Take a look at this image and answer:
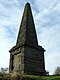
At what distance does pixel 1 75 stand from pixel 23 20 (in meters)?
11.0

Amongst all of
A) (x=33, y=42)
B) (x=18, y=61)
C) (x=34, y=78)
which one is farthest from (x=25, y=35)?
(x=34, y=78)

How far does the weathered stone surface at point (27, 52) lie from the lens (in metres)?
19.4

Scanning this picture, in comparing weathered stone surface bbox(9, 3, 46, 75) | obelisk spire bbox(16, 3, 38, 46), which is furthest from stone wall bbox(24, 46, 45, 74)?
obelisk spire bbox(16, 3, 38, 46)

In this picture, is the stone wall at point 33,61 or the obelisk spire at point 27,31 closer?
the stone wall at point 33,61

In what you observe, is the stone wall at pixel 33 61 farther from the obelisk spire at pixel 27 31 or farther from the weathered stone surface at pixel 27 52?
the obelisk spire at pixel 27 31

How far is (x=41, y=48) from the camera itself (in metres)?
21.3

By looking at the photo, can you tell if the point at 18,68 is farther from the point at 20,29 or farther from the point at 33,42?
the point at 20,29

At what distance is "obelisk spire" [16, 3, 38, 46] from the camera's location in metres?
20.9

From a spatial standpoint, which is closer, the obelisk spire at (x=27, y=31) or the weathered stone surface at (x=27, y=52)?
the weathered stone surface at (x=27, y=52)

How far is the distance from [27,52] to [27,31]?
2.68m

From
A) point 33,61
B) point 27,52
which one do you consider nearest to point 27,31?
point 27,52

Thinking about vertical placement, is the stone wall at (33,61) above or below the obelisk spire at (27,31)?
below

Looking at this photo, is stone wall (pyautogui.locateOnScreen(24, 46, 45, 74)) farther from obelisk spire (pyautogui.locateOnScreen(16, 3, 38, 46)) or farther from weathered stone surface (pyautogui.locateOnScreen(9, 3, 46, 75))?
obelisk spire (pyautogui.locateOnScreen(16, 3, 38, 46))

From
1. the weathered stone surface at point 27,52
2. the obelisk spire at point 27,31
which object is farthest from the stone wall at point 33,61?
the obelisk spire at point 27,31
